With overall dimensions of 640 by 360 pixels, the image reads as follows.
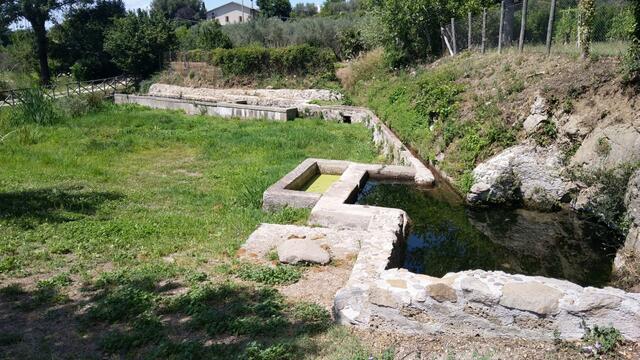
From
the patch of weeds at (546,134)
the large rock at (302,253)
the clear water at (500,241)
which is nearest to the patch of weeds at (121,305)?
the large rock at (302,253)

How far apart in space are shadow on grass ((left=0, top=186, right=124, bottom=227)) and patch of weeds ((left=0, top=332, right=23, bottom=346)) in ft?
10.4

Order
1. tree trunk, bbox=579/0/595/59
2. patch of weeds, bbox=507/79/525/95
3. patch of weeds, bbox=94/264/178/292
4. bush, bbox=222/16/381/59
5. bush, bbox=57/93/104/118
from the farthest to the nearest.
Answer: bush, bbox=222/16/381/59 → bush, bbox=57/93/104/118 → patch of weeds, bbox=507/79/525/95 → tree trunk, bbox=579/0/595/59 → patch of weeds, bbox=94/264/178/292

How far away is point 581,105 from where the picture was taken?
29.4 feet

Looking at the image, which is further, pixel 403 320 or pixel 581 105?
pixel 581 105

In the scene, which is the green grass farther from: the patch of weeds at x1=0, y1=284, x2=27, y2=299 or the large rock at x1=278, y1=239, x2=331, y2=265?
the large rock at x1=278, y1=239, x2=331, y2=265

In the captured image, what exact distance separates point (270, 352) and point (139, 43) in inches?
1057

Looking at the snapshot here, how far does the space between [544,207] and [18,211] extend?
27.2ft

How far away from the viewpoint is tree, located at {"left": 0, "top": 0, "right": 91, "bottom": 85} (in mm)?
30906

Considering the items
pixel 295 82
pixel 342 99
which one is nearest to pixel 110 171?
pixel 342 99

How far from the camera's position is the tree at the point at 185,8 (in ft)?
262

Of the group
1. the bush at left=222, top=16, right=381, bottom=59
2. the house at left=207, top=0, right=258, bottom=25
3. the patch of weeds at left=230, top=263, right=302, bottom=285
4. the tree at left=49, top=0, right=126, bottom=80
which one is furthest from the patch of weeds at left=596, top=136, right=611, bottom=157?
the house at left=207, top=0, right=258, bottom=25

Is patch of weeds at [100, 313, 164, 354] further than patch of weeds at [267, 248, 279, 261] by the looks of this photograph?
No

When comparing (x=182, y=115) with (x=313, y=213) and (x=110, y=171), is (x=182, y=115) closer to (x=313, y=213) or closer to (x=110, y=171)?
(x=110, y=171)

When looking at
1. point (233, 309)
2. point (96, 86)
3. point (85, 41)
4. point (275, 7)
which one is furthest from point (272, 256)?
point (275, 7)
